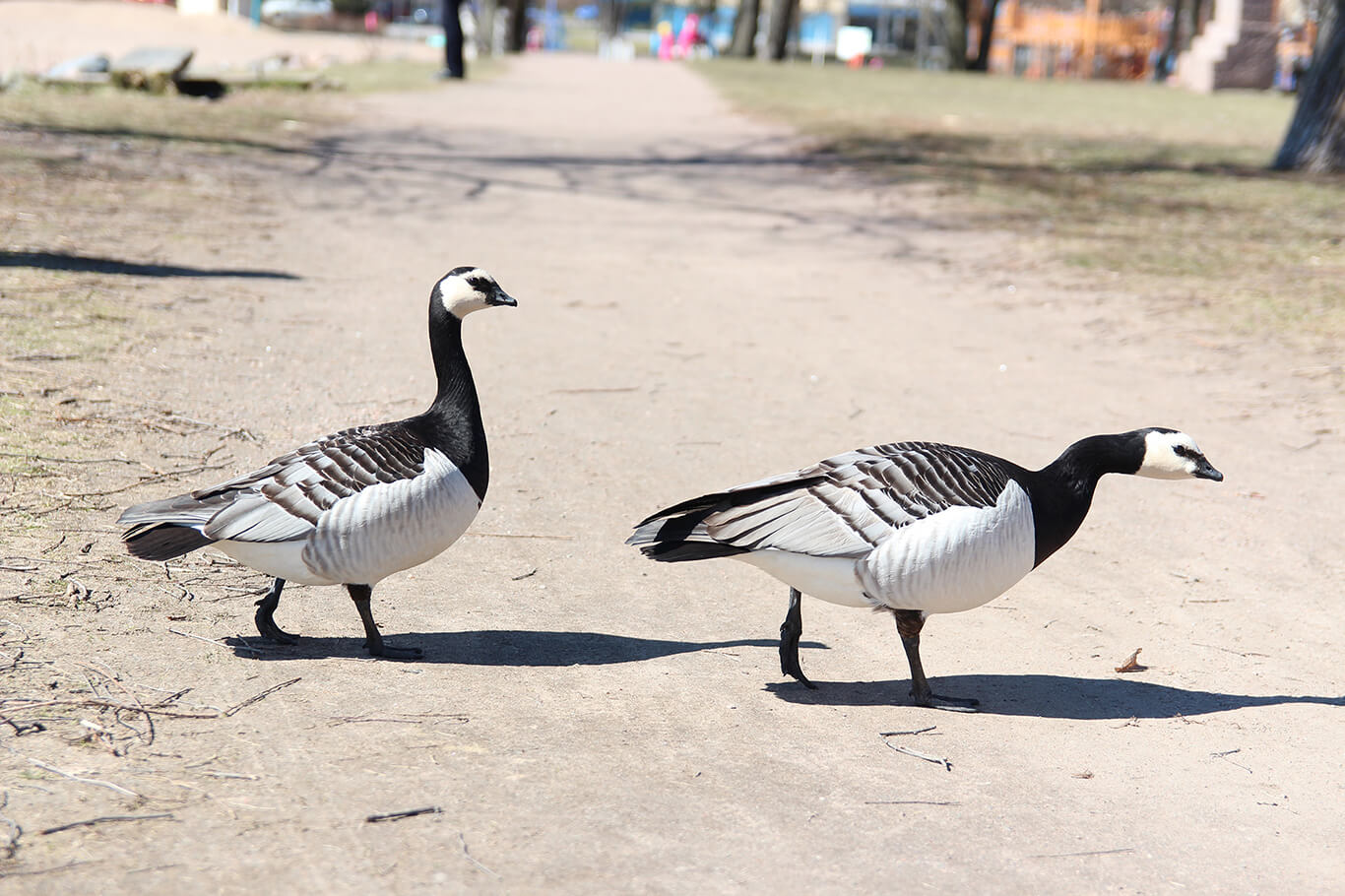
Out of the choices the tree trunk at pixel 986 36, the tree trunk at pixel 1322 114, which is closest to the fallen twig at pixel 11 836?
the tree trunk at pixel 1322 114

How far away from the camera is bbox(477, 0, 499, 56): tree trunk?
39.8m

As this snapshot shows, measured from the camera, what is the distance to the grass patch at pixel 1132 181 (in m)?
11.1

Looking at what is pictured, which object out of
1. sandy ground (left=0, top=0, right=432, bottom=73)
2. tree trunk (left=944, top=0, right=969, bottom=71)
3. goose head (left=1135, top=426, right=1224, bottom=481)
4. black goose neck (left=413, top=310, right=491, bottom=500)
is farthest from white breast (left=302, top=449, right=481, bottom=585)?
A: tree trunk (left=944, top=0, right=969, bottom=71)

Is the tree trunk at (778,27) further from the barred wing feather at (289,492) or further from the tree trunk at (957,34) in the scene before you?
the barred wing feather at (289,492)

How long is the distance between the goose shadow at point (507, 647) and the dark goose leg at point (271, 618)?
31mm

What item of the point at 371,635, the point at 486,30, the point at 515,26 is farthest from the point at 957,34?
the point at 371,635

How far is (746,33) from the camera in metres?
48.5

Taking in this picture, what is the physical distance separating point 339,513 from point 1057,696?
8.38 ft

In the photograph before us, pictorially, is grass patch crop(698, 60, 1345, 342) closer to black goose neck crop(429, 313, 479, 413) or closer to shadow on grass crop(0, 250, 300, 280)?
black goose neck crop(429, 313, 479, 413)

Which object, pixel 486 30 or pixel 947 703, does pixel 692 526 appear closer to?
pixel 947 703

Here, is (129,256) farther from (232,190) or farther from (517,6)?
(517,6)

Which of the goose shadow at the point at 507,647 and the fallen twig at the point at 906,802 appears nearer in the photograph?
the fallen twig at the point at 906,802

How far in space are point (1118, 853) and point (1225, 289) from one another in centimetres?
825

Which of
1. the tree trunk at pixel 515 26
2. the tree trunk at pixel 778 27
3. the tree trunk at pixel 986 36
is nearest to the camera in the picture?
the tree trunk at pixel 986 36
